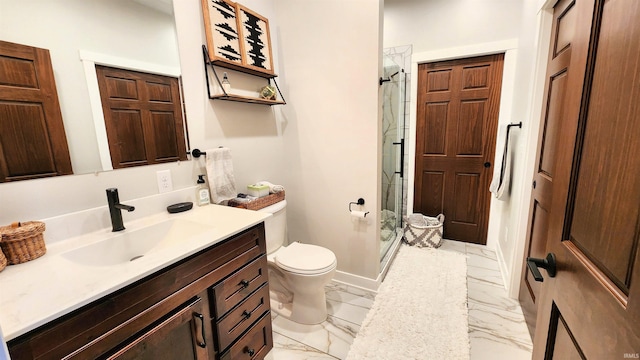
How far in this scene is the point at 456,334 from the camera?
166 centimetres

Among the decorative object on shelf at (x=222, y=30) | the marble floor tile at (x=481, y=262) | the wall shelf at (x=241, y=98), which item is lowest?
the marble floor tile at (x=481, y=262)

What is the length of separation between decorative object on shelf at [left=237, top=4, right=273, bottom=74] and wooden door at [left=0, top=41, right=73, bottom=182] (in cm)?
105

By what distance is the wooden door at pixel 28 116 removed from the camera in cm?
96

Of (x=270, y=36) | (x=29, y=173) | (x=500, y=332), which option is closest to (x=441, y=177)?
(x=500, y=332)

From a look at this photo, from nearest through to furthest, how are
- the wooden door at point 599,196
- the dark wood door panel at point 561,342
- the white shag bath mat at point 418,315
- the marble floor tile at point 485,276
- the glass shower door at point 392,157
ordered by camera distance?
the wooden door at point 599,196
the dark wood door panel at point 561,342
the white shag bath mat at point 418,315
the marble floor tile at point 485,276
the glass shower door at point 392,157

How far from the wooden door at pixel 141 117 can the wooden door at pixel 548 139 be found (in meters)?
2.07

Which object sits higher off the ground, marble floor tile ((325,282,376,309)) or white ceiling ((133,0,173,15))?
white ceiling ((133,0,173,15))

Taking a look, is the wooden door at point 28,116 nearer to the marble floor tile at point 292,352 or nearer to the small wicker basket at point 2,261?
the small wicker basket at point 2,261

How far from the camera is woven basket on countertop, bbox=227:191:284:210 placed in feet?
5.58

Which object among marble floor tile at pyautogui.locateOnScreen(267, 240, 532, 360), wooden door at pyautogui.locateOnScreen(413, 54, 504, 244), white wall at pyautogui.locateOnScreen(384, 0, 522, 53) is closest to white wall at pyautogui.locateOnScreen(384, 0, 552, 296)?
white wall at pyautogui.locateOnScreen(384, 0, 522, 53)

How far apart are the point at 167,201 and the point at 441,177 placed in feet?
9.25

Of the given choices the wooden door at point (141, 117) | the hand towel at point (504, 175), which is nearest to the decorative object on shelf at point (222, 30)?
the wooden door at point (141, 117)

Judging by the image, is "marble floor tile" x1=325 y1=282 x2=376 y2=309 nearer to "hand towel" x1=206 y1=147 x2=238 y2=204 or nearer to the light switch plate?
"hand towel" x1=206 y1=147 x2=238 y2=204

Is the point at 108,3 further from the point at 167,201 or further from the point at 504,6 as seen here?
the point at 504,6
